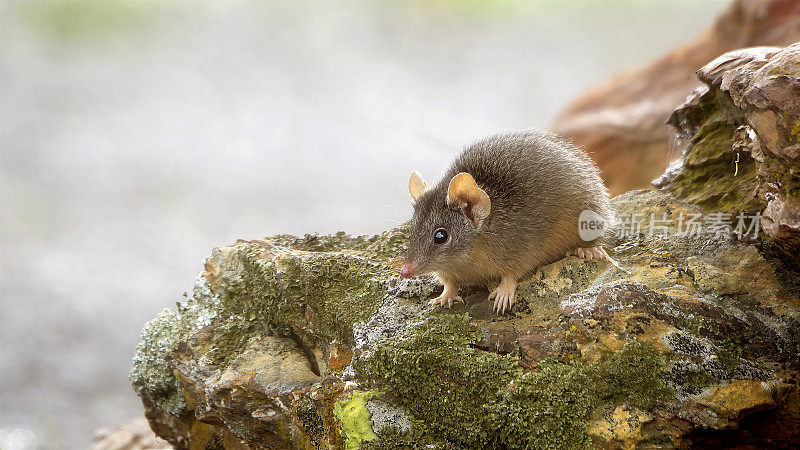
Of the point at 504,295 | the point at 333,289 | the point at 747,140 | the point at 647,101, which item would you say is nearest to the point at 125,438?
the point at 333,289

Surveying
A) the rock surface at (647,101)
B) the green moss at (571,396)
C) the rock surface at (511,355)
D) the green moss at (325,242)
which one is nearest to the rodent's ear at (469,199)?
the rock surface at (511,355)

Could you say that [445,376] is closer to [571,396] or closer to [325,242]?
[571,396]

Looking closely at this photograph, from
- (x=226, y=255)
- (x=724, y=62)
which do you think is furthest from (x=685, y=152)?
(x=226, y=255)

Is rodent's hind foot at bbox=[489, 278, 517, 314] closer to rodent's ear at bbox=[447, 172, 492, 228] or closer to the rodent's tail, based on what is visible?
rodent's ear at bbox=[447, 172, 492, 228]

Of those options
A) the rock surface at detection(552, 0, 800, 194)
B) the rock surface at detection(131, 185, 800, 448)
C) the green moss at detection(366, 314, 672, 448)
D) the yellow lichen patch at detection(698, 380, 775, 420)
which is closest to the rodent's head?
the rock surface at detection(131, 185, 800, 448)

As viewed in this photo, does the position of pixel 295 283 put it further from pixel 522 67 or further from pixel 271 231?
pixel 522 67

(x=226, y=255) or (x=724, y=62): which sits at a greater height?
(x=226, y=255)

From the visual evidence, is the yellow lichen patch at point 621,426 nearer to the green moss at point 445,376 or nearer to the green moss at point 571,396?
the green moss at point 571,396
